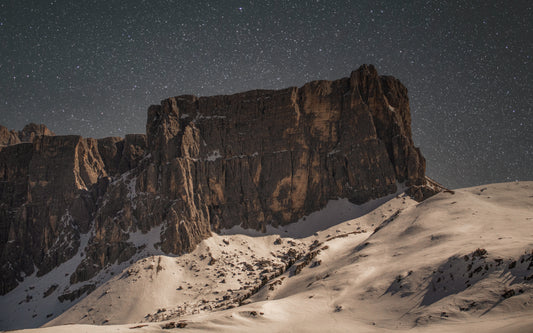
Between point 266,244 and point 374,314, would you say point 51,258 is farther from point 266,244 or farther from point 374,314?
point 374,314

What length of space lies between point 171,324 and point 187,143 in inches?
2753

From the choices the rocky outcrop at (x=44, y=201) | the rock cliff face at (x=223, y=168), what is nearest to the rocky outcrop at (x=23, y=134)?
the rocky outcrop at (x=44, y=201)

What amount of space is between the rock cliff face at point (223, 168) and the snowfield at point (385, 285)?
2065 centimetres

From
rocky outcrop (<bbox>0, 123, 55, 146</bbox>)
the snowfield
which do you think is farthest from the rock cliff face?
rocky outcrop (<bbox>0, 123, 55, 146</bbox>)

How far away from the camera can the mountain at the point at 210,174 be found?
82.2 m

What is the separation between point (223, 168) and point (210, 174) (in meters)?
4.65

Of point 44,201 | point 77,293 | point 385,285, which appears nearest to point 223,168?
point 77,293

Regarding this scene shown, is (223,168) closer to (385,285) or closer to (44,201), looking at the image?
(44,201)

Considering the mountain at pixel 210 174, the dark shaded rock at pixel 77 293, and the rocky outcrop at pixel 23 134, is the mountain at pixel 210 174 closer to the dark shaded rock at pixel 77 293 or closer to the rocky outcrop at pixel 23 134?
the dark shaded rock at pixel 77 293

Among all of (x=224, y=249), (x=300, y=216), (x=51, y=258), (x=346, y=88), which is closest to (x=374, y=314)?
(x=224, y=249)

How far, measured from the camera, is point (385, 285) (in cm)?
→ 2733

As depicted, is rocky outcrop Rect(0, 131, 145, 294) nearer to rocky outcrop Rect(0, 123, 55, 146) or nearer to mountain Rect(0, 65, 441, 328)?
mountain Rect(0, 65, 441, 328)

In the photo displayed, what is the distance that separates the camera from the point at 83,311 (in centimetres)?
6172

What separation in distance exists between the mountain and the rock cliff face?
31 cm
